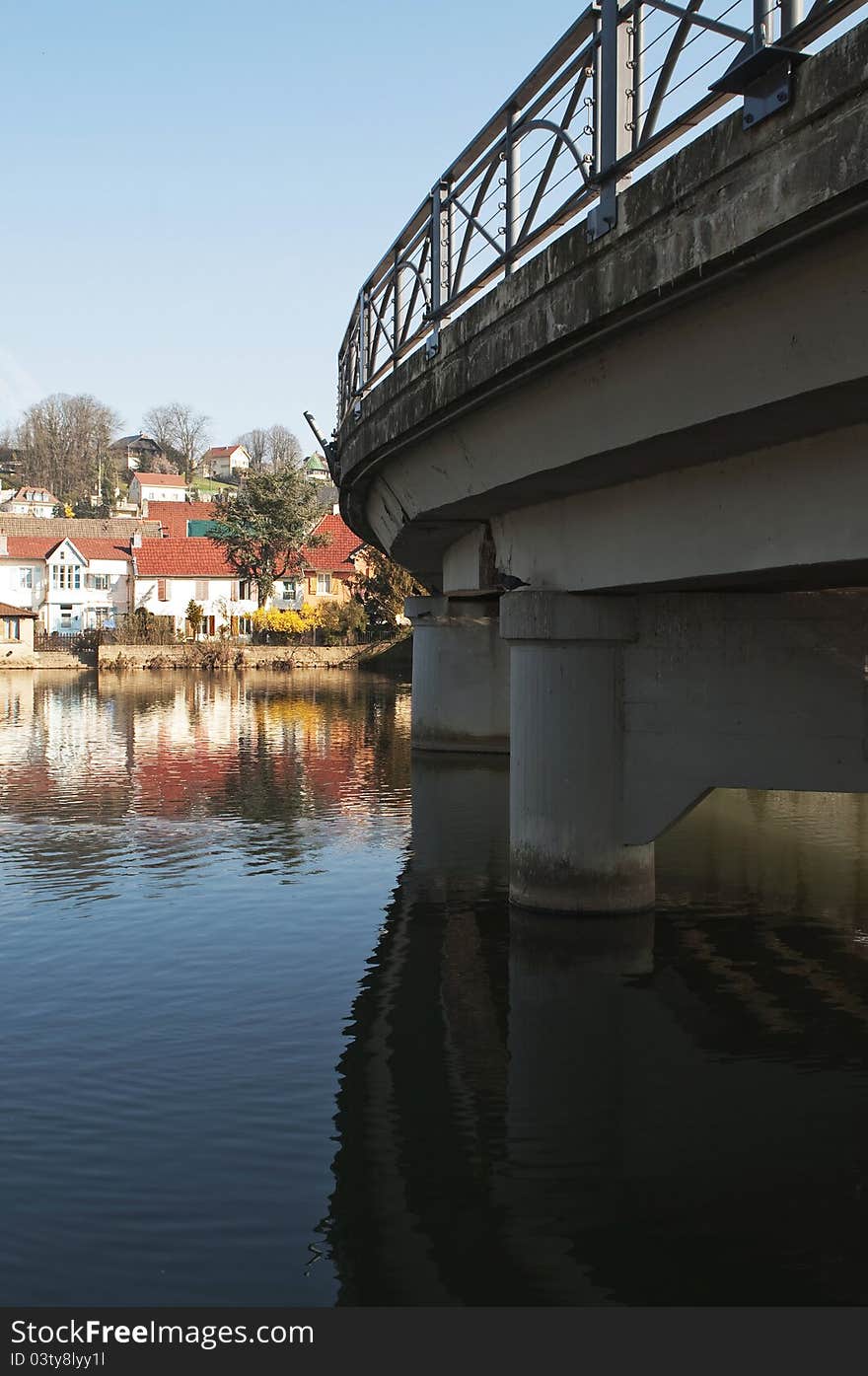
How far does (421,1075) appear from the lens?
978cm

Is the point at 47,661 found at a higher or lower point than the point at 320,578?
lower

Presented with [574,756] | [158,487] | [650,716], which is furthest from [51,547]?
[650,716]

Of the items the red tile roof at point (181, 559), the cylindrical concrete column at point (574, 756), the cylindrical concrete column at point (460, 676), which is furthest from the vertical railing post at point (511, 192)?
the red tile roof at point (181, 559)

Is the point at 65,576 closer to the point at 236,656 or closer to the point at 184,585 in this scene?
the point at 184,585

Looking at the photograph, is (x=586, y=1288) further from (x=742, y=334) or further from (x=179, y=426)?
(x=179, y=426)

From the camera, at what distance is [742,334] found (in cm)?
789

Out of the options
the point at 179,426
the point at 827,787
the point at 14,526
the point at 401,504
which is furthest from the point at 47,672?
the point at 179,426

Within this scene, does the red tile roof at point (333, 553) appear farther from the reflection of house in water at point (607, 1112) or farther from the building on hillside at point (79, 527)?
the reflection of house in water at point (607, 1112)

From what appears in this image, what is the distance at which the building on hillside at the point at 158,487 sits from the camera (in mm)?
164875

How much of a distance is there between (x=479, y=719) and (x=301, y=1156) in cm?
2144

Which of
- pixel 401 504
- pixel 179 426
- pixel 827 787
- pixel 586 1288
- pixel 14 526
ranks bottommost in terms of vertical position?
pixel 586 1288

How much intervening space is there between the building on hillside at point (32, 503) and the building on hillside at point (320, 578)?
209 feet

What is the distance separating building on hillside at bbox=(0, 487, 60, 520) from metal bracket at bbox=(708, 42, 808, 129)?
147642mm

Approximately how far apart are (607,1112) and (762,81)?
6250 millimetres
